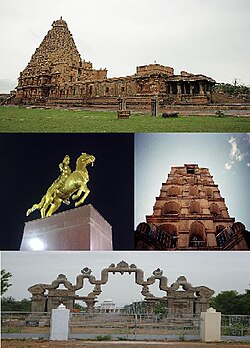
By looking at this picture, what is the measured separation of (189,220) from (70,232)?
1159 millimetres

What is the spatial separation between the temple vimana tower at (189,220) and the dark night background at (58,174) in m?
0.24

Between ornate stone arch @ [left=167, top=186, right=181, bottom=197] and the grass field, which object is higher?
the grass field

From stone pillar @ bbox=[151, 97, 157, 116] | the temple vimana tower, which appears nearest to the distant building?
the temple vimana tower

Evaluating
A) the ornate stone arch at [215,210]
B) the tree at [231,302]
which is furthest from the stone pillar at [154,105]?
the tree at [231,302]

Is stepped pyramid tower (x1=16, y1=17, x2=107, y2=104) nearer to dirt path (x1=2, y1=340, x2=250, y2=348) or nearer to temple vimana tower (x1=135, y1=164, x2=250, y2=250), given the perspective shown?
temple vimana tower (x1=135, y1=164, x2=250, y2=250)

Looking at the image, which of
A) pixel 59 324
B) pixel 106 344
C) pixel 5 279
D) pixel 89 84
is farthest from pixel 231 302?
pixel 89 84

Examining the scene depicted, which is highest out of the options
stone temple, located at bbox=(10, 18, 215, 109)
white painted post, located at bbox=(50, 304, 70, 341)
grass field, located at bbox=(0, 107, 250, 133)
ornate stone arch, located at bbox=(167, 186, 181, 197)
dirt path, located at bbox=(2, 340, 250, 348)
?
stone temple, located at bbox=(10, 18, 215, 109)

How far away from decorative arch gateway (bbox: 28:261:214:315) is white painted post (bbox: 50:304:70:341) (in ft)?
1.42

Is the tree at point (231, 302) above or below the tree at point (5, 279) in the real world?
below

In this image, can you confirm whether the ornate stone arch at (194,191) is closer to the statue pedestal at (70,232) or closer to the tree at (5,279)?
the statue pedestal at (70,232)

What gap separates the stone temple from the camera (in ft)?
21.3

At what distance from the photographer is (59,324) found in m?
6.01

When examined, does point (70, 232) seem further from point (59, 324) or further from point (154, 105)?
point (154, 105)

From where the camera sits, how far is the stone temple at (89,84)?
650cm
